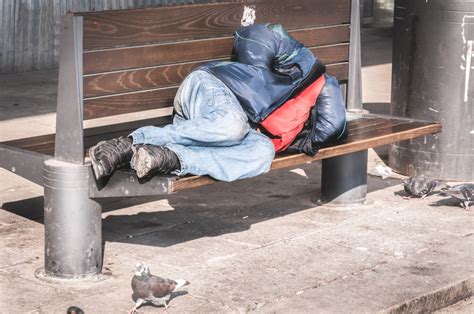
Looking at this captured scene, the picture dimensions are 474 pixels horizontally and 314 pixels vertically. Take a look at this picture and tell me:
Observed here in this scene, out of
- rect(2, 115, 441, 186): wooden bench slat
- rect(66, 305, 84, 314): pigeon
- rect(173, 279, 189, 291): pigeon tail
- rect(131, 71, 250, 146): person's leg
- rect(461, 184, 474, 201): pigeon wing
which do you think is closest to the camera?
rect(66, 305, 84, 314): pigeon

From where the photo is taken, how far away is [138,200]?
721 centimetres

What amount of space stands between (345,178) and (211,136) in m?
1.56

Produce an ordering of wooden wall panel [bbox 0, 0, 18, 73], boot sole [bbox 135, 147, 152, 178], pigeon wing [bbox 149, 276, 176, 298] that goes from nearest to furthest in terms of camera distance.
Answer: pigeon wing [bbox 149, 276, 176, 298] < boot sole [bbox 135, 147, 152, 178] < wooden wall panel [bbox 0, 0, 18, 73]

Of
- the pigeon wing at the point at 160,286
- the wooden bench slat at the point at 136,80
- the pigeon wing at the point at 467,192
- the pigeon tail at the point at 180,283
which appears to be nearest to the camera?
the pigeon wing at the point at 160,286

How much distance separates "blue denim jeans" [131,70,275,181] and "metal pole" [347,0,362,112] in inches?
54.0

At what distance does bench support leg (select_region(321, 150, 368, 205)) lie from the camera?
7.10m

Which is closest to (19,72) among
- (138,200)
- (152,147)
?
(138,200)

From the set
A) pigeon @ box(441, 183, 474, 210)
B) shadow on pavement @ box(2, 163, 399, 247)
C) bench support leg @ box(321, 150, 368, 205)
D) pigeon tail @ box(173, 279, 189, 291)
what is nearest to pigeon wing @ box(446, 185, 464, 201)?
pigeon @ box(441, 183, 474, 210)

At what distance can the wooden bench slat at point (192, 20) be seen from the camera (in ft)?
18.4

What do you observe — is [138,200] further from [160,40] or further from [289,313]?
[289,313]

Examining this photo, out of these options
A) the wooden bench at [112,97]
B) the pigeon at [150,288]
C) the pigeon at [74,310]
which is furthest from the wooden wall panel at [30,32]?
the pigeon at [74,310]

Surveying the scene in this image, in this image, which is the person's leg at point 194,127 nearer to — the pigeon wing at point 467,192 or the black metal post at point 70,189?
the black metal post at point 70,189

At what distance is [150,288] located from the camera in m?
5.09

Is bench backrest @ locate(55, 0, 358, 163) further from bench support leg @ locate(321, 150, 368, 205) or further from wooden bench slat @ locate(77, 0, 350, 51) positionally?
bench support leg @ locate(321, 150, 368, 205)
